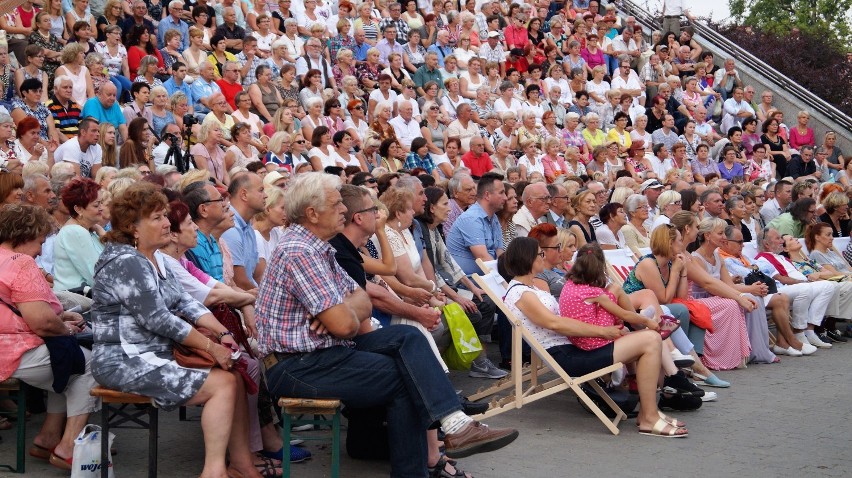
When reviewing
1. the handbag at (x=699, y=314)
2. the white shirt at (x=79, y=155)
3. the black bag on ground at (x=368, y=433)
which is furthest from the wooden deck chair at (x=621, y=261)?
the white shirt at (x=79, y=155)

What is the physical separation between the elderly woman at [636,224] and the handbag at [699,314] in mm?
1602

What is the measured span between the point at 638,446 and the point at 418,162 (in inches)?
305

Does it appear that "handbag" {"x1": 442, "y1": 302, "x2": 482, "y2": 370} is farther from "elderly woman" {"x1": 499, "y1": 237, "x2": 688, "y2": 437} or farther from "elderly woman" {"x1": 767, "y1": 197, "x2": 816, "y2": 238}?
"elderly woman" {"x1": 767, "y1": 197, "x2": 816, "y2": 238}

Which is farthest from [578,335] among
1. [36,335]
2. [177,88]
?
[177,88]

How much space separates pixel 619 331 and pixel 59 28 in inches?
350

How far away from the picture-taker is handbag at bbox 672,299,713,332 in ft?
30.2

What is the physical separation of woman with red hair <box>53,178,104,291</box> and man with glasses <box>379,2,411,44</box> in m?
11.7

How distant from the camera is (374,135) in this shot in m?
14.0

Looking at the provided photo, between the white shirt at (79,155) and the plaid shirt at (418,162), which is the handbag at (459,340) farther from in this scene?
the plaid shirt at (418,162)

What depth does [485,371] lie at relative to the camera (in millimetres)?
8812

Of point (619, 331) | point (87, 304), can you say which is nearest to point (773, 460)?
point (619, 331)

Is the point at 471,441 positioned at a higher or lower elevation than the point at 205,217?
lower

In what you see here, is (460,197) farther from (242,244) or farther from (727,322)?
(242,244)

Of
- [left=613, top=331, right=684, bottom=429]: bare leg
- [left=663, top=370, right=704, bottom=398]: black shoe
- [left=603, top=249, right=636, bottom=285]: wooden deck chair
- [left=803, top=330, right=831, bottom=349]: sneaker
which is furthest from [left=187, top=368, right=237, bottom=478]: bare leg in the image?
[left=803, top=330, right=831, bottom=349]: sneaker
